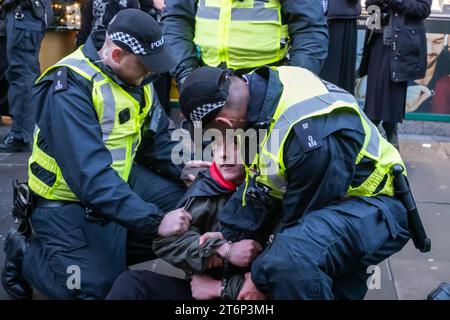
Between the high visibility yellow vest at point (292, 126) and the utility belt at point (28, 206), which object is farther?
the utility belt at point (28, 206)

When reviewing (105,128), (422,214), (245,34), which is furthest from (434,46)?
(105,128)

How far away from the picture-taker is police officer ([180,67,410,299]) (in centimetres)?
238

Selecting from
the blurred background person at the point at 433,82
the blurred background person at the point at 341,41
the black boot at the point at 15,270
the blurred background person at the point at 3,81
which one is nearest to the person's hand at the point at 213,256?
the black boot at the point at 15,270

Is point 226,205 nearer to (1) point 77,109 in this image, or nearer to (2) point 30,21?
(1) point 77,109

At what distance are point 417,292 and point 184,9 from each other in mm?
1991

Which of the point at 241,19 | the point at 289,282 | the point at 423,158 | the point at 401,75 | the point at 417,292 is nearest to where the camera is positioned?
the point at 289,282

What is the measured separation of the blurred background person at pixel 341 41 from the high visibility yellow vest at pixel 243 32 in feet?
7.73

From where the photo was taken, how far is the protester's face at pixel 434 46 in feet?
23.4

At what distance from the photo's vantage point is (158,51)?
3.10m

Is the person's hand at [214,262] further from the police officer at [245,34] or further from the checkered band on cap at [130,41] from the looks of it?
the police officer at [245,34]

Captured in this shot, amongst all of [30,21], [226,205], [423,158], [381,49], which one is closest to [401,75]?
[381,49]

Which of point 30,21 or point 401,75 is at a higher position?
point 30,21

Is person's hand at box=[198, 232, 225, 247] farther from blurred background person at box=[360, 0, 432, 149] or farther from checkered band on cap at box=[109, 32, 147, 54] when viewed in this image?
blurred background person at box=[360, 0, 432, 149]

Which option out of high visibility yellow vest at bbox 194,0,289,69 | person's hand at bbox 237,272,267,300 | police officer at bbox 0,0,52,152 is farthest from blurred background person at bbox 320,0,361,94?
person's hand at bbox 237,272,267,300
